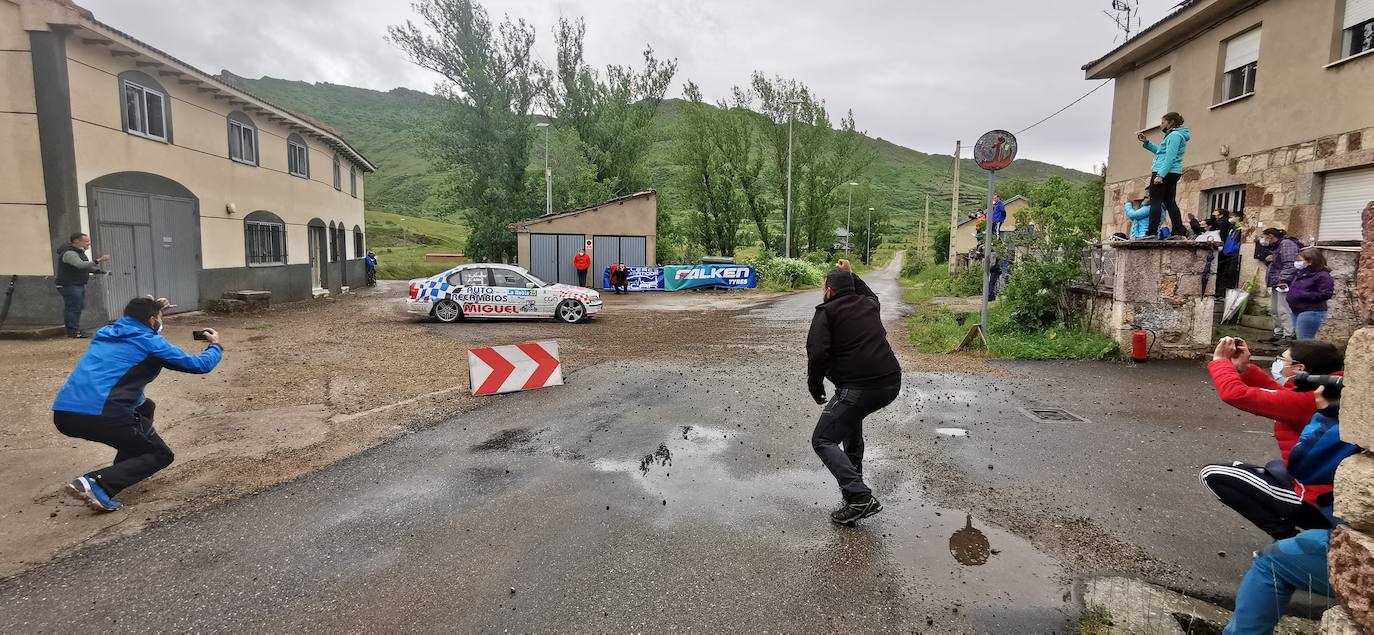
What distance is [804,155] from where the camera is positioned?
39.3m

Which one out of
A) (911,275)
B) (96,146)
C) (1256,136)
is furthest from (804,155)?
(96,146)

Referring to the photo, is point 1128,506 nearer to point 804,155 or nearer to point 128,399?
point 128,399

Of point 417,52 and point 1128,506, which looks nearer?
point 1128,506

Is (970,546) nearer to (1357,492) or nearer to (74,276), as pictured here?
(1357,492)

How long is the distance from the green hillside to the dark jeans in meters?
34.2

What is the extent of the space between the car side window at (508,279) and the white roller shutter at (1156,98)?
576 inches

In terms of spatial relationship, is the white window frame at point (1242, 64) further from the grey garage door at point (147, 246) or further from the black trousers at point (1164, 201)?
the grey garage door at point (147, 246)

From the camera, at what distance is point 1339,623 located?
211cm

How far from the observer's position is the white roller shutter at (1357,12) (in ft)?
31.8

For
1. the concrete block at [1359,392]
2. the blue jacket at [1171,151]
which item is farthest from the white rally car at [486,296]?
the concrete block at [1359,392]

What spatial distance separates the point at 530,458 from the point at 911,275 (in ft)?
123

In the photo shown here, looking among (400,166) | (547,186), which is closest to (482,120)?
(547,186)

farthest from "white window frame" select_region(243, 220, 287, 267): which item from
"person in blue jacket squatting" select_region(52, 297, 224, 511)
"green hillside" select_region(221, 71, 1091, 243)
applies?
"green hillside" select_region(221, 71, 1091, 243)

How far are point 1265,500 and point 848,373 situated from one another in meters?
2.17
